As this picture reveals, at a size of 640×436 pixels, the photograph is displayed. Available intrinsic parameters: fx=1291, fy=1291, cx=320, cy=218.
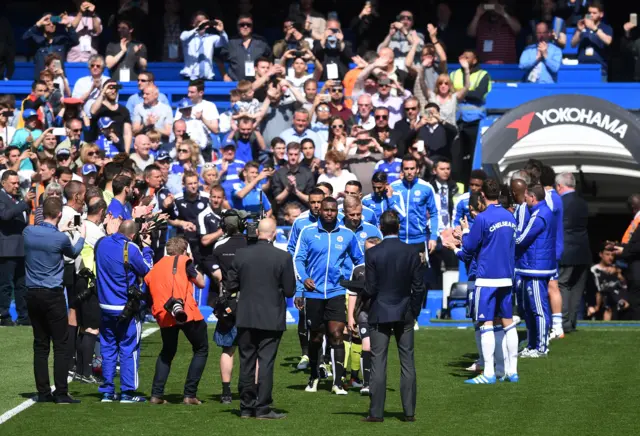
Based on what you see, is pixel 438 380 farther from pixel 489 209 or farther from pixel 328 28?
pixel 328 28

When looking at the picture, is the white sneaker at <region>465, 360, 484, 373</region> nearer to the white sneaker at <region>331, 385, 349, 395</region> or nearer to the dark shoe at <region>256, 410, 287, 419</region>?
the white sneaker at <region>331, 385, 349, 395</region>

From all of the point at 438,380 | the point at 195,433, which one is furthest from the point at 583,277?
the point at 195,433

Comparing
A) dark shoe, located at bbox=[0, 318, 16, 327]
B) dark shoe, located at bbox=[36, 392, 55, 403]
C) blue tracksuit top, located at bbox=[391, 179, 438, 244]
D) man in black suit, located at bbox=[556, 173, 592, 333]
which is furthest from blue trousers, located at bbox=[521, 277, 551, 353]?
dark shoe, located at bbox=[0, 318, 16, 327]

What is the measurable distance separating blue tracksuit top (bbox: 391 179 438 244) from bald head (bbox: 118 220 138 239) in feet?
18.8

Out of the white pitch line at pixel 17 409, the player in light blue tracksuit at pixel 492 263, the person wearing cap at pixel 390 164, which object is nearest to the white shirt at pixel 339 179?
the person wearing cap at pixel 390 164

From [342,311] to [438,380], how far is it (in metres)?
1.60

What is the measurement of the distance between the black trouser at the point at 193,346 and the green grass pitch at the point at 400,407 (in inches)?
9.8

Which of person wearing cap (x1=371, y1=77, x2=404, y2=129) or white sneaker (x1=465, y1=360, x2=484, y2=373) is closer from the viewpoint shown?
white sneaker (x1=465, y1=360, x2=484, y2=373)

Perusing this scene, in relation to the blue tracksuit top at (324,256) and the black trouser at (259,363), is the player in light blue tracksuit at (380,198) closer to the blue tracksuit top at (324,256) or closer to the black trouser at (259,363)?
the blue tracksuit top at (324,256)

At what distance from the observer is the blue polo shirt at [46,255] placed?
11.5 m

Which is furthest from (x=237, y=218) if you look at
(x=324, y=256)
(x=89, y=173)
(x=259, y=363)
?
(x=89, y=173)

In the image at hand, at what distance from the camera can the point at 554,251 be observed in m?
14.7

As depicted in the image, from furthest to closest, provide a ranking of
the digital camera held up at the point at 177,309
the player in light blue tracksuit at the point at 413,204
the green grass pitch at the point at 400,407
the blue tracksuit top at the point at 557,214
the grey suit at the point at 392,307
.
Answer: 1. the player in light blue tracksuit at the point at 413,204
2. the blue tracksuit top at the point at 557,214
3. the digital camera held up at the point at 177,309
4. the grey suit at the point at 392,307
5. the green grass pitch at the point at 400,407

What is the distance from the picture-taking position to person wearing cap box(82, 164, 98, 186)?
56.2 feet
